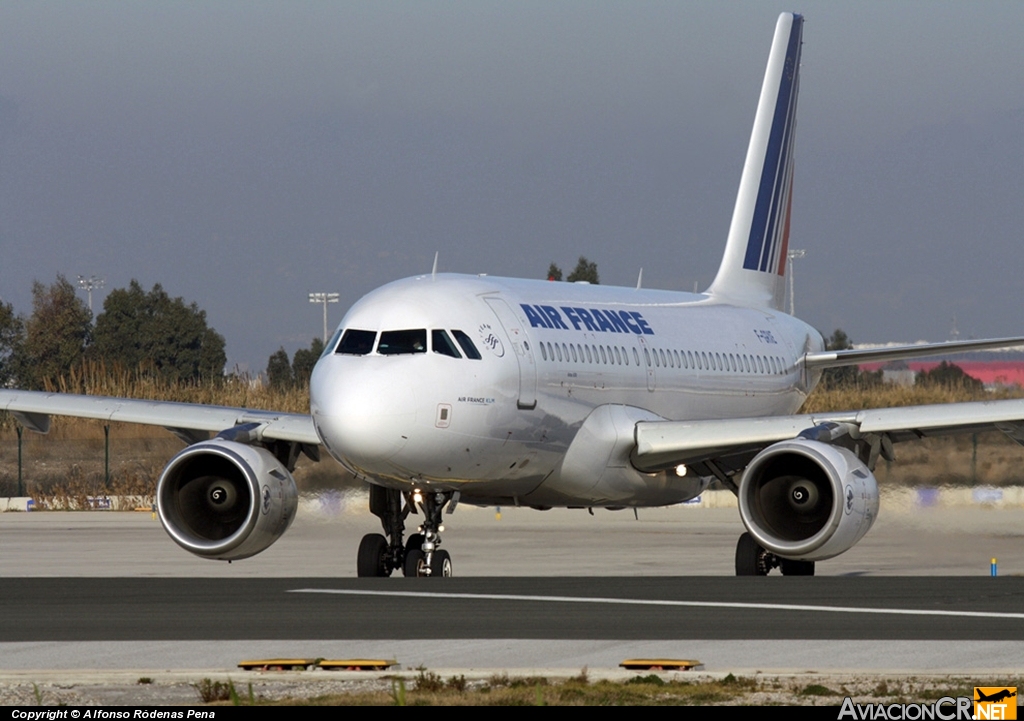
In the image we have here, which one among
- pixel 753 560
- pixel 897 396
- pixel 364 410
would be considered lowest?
pixel 753 560

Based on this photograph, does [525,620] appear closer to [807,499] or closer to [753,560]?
[807,499]

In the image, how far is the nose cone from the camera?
20.6 metres

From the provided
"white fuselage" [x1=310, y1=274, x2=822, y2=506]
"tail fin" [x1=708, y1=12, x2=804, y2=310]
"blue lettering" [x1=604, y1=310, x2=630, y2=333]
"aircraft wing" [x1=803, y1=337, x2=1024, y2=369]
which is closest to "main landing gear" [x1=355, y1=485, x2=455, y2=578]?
"white fuselage" [x1=310, y1=274, x2=822, y2=506]

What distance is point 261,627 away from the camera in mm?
14016

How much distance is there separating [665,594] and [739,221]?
17.9 meters

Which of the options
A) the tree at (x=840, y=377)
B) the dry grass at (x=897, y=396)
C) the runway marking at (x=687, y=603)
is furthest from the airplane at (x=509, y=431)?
the tree at (x=840, y=377)

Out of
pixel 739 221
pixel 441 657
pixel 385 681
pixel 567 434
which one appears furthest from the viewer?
pixel 739 221

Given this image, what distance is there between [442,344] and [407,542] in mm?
2629

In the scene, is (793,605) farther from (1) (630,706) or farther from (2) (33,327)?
(2) (33,327)

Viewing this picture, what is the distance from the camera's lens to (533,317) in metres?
24.1

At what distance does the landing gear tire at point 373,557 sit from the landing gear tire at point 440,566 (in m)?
1.02

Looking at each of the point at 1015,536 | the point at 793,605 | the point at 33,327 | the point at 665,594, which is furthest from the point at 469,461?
the point at 33,327

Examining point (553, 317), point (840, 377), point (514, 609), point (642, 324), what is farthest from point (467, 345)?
point (840, 377)

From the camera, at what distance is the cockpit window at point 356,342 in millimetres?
21594
